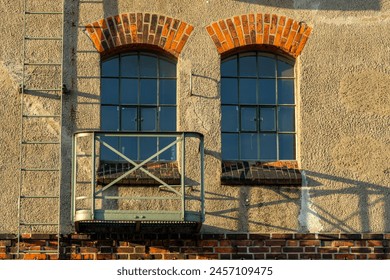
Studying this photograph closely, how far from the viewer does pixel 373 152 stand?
1506 centimetres

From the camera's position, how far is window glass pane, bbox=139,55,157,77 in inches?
607

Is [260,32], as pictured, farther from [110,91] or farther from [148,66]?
[110,91]

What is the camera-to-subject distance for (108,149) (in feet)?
49.7

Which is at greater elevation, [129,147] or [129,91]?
Answer: [129,91]

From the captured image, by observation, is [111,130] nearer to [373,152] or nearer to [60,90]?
[60,90]

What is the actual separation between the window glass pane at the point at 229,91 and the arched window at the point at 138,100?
67 centimetres

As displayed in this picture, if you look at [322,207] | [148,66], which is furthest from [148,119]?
[322,207]

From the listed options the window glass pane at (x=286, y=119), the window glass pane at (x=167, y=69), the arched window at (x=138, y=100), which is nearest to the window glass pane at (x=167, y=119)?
the arched window at (x=138, y=100)

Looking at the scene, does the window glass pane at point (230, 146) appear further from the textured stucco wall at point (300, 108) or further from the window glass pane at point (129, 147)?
the window glass pane at point (129, 147)

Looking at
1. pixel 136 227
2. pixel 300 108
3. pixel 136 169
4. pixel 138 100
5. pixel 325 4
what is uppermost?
pixel 325 4

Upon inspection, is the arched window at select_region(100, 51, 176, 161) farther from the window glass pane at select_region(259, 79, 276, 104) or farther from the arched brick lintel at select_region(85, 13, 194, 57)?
the window glass pane at select_region(259, 79, 276, 104)

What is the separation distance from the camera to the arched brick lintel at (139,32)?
15.3 meters

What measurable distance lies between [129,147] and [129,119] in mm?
388
